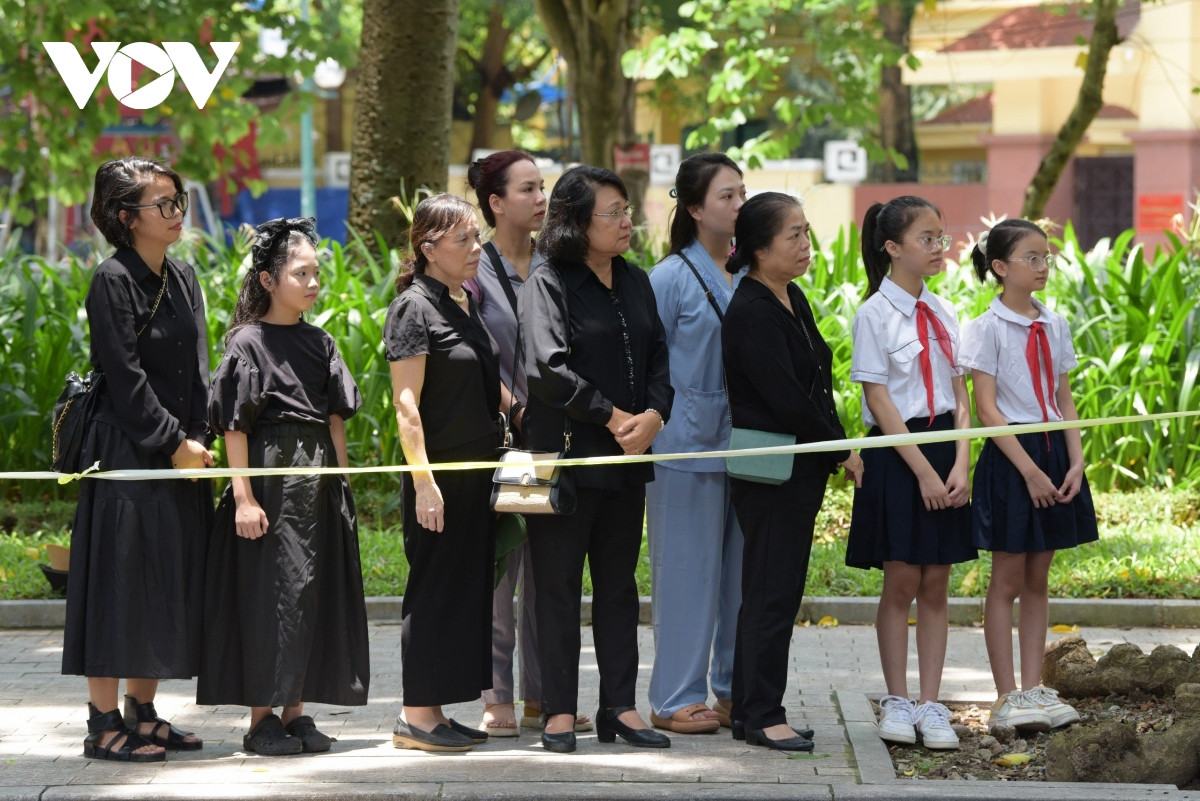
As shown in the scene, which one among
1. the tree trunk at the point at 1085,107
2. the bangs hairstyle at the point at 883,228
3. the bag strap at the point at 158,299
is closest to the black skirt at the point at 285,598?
the bag strap at the point at 158,299

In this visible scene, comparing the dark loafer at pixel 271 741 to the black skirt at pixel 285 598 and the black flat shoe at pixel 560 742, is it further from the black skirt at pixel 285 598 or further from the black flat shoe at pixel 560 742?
the black flat shoe at pixel 560 742

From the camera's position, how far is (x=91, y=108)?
1463 centimetres

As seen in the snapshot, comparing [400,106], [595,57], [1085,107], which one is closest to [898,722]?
[400,106]

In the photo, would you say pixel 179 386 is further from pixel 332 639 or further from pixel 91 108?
pixel 91 108

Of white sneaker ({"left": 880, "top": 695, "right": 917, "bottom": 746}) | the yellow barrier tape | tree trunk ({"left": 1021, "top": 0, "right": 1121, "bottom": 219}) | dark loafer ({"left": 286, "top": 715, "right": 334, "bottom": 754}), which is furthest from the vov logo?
tree trunk ({"left": 1021, "top": 0, "right": 1121, "bottom": 219})

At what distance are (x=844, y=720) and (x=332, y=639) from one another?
5.89 ft

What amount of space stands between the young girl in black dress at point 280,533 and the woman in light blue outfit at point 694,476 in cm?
106

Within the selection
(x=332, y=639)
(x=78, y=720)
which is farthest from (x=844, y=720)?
(x=78, y=720)

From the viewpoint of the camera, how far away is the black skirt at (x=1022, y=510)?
5441 mm

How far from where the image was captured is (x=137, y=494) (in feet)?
16.6

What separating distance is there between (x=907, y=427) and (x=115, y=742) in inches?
110

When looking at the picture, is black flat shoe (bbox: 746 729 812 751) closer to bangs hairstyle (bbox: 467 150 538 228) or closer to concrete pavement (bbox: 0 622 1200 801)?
concrete pavement (bbox: 0 622 1200 801)

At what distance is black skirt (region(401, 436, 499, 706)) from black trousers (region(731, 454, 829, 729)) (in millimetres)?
889

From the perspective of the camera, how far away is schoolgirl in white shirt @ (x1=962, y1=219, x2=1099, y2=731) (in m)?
5.43
